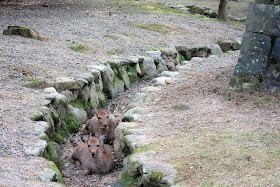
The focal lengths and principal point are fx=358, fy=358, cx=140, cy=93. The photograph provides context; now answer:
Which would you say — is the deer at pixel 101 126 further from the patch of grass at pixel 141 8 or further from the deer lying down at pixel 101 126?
the patch of grass at pixel 141 8

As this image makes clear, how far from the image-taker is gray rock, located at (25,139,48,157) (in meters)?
5.45

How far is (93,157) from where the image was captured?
6766 mm

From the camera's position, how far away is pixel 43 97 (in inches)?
294

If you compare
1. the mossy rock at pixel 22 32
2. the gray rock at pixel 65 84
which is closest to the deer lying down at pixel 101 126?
the gray rock at pixel 65 84

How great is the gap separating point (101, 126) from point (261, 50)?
3.79 metres

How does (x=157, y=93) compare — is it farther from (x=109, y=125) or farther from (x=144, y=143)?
(x=144, y=143)

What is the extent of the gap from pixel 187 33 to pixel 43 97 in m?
10.6

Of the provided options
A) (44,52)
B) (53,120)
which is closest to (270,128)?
(53,120)

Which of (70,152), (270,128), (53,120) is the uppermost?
(270,128)

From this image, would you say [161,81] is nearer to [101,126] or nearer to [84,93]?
[84,93]

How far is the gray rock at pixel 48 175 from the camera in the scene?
4.89 m

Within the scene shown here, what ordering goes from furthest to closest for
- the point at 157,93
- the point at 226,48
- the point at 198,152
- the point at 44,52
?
the point at 226,48 → the point at 44,52 → the point at 157,93 → the point at 198,152

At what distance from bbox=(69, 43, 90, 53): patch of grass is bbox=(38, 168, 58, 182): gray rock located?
267 inches

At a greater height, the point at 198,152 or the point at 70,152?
the point at 198,152
